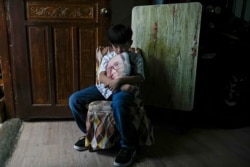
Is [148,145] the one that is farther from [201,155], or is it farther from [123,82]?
[123,82]

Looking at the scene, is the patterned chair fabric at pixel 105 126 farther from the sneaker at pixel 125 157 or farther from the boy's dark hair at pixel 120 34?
the boy's dark hair at pixel 120 34

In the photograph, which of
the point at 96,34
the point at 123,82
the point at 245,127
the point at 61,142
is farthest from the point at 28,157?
the point at 245,127

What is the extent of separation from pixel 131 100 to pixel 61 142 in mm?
652

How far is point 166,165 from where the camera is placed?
62.1 inches

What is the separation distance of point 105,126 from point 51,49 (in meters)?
0.84

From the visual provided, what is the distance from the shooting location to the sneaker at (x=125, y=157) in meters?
1.54

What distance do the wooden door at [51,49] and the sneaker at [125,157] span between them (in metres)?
0.75

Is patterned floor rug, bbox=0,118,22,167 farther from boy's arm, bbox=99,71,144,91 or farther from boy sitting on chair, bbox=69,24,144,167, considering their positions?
boy's arm, bbox=99,71,144,91

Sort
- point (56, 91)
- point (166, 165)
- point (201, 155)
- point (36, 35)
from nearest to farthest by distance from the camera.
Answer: point (166, 165), point (201, 155), point (36, 35), point (56, 91)

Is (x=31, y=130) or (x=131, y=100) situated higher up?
(x=131, y=100)

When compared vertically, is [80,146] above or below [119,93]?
below

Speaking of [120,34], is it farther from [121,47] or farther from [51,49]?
[51,49]

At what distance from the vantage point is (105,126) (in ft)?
5.32

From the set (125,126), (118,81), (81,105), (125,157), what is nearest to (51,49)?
(81,105)
